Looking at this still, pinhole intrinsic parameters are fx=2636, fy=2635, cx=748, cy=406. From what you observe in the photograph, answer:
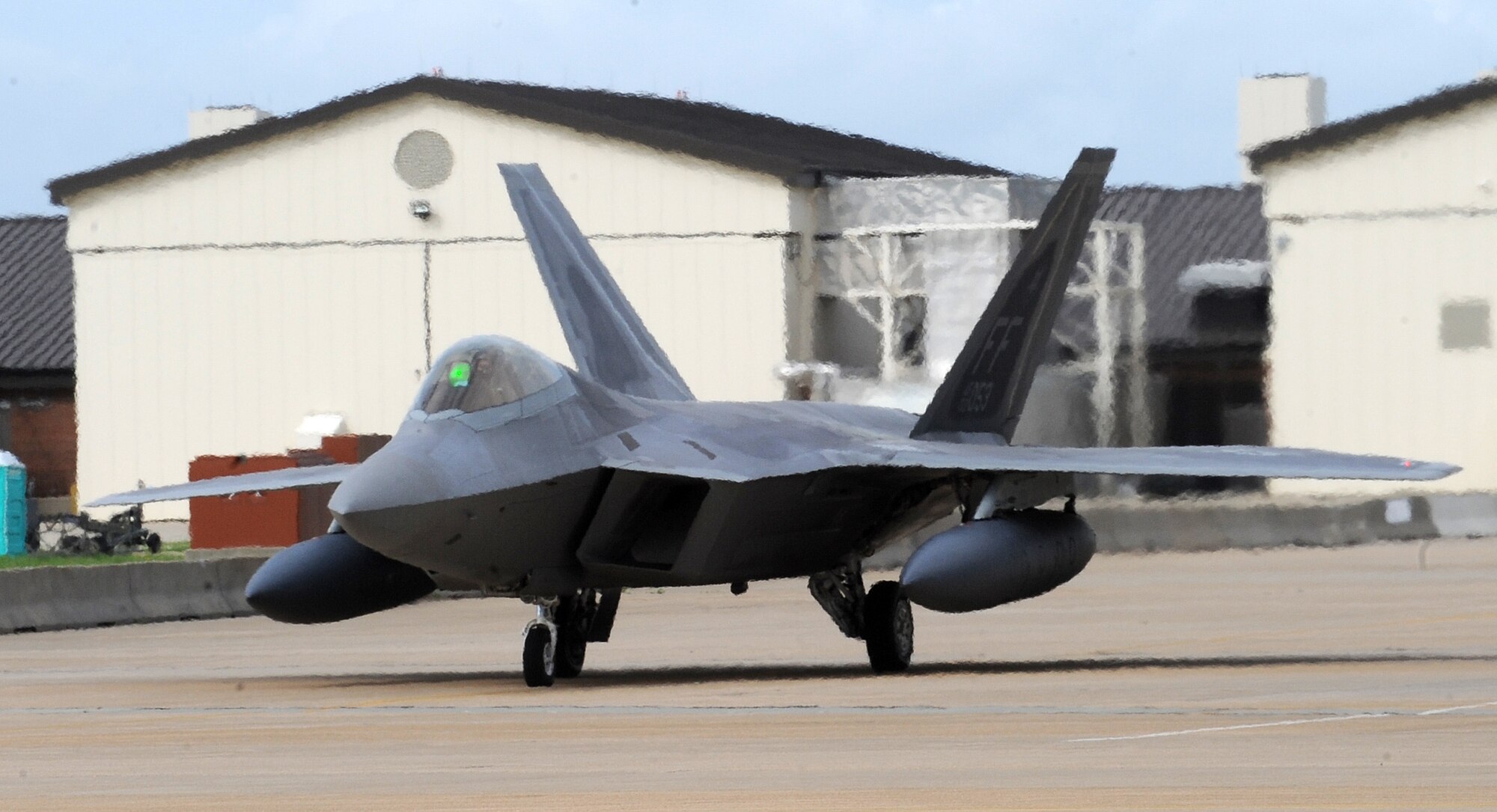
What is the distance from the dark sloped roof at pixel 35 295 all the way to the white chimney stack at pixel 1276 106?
2911 centimetres

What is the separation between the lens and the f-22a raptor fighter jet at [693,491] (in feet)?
55.4

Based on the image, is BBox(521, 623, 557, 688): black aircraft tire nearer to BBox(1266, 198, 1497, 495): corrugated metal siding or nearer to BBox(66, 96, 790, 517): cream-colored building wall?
BBox(1266, 198, 1497, 495): corrugated metal siding

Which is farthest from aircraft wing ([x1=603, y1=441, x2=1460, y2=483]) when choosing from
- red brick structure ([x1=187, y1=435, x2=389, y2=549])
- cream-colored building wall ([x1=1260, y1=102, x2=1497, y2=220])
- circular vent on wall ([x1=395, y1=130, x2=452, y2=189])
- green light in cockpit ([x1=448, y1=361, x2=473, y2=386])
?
circular vent on wall ([x1=395, y1=130, x2=452, y2=189])

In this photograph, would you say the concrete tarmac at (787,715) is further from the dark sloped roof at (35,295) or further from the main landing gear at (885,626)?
the dark sloped roof at (35,295)

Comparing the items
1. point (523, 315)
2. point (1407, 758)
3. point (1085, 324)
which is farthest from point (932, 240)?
point (1407, 758)

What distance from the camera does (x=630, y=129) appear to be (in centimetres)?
4959

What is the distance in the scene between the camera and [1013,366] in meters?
21.3

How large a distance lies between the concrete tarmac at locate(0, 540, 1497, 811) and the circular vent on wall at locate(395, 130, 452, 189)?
2463 centimetres

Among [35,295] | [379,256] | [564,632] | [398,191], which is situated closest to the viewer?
[564,632]

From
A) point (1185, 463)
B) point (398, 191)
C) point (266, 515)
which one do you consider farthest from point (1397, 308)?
point (1185, 463)

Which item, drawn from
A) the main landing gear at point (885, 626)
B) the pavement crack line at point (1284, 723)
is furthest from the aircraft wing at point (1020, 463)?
the pavement crack line at point (1284, 723)

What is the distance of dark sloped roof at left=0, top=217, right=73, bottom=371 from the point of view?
200 ft

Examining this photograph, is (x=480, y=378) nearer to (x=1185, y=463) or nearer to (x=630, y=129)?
(x=1185, y=463)

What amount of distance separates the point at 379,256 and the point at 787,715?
3807 centimetres
